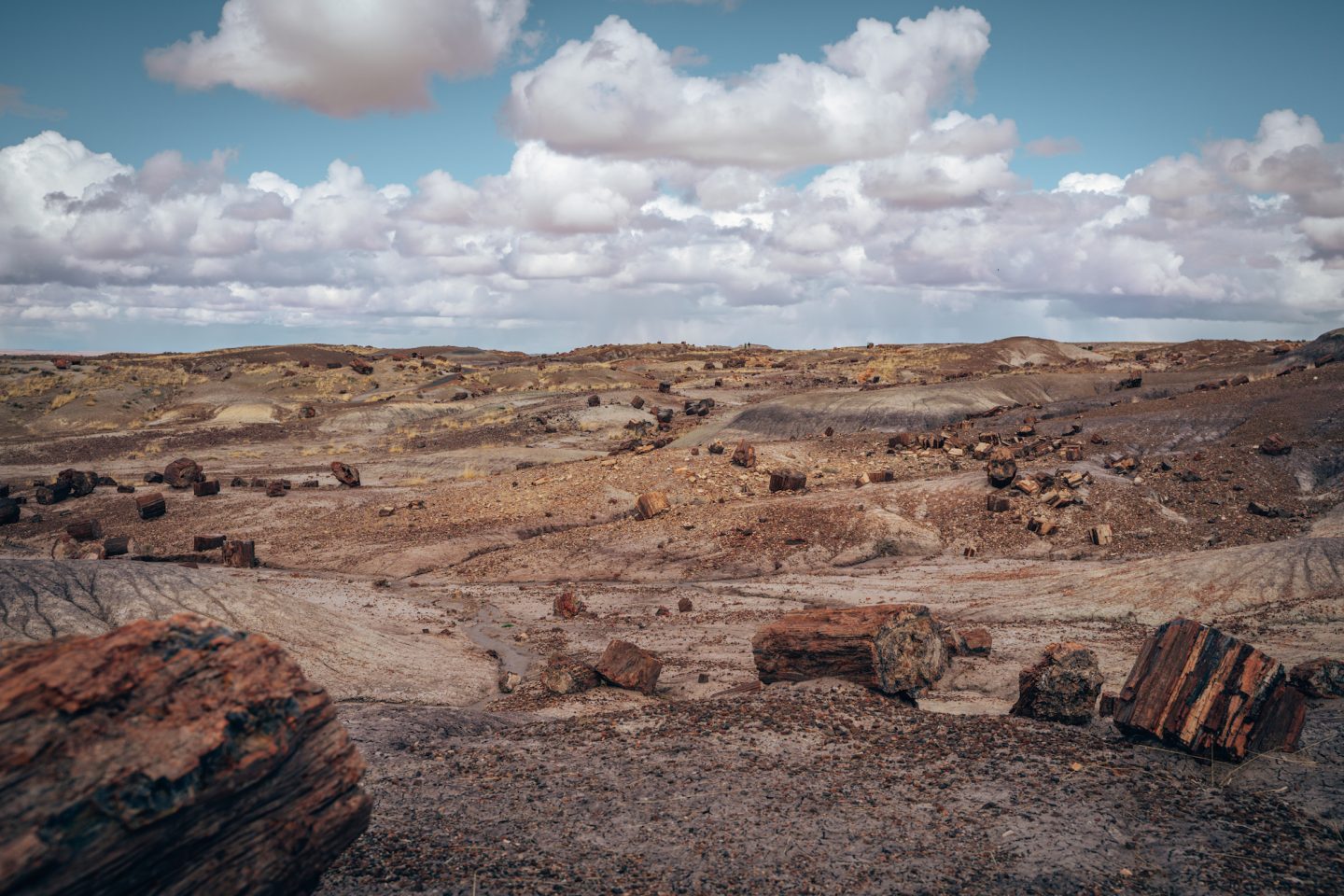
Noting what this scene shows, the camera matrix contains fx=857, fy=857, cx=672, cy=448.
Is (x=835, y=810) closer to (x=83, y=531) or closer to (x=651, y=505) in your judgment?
(x=651, y=505)

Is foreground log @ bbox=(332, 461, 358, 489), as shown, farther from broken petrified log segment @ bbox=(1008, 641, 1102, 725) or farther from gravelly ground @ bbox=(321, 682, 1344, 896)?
broken petrified log segment @ bbox=(1008, 641, 1102, 725)

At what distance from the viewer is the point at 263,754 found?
4.52 meters

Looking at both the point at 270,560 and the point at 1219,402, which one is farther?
the point at 1219,402

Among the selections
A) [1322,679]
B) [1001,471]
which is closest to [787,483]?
[1001,471]

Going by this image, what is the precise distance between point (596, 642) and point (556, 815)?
900 centimetres

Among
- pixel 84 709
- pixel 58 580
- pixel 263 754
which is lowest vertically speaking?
pixel 58 580

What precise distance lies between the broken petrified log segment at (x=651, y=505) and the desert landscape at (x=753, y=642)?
0.38 ft

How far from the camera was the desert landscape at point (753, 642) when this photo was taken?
6.20 meters

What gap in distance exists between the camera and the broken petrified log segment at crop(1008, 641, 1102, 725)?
380 inches

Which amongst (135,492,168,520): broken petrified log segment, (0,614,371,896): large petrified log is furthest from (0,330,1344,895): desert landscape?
(135,492,168,520): broken petrified log segment

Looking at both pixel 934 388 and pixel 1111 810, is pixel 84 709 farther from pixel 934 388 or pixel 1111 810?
pixel 934 388

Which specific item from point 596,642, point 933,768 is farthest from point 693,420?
point 933,768

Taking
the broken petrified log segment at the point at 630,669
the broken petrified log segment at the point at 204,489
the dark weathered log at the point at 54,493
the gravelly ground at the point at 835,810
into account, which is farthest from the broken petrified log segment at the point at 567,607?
the dark weathered log at the point at 54,493

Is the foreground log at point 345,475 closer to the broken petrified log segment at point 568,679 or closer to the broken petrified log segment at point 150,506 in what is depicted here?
the broken petrified log segment at point 150,506
